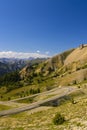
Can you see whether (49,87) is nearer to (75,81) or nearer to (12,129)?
(75,81)

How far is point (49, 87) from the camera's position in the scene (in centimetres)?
19950

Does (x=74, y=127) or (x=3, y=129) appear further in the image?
(x=3, y=129)

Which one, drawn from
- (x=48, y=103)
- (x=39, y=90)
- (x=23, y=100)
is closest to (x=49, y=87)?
(x=39, y=90)

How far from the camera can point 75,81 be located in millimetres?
198625

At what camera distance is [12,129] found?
35.3 metres

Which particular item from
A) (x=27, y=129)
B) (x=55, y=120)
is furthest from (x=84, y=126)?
(x=27, y=129)

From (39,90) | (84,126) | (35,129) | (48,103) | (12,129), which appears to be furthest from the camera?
(39,90)

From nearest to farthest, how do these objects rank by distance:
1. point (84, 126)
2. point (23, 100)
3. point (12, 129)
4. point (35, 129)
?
point (84, 126), point (35, 129), point (12, 129), point (23, 100)

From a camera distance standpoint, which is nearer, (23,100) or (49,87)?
(23,100)

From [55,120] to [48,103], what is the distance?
8071 cm

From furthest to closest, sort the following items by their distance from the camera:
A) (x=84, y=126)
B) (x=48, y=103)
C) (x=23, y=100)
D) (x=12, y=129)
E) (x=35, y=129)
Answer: (x=23, y=100) → (x=48, y=103) → (x=12, y=129) → (x=35, y=129) → (x=84, y=126)

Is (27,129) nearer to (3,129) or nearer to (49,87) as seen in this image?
(3,129)

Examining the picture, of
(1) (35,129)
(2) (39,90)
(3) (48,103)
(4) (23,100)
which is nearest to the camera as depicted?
(1) (35,129)

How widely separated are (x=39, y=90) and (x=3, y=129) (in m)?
152
